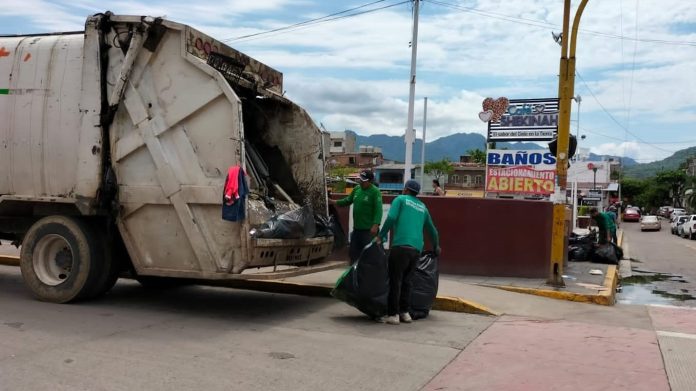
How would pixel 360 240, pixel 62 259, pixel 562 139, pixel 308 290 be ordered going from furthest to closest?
pixel 562 139, pixel 308 290, pixel 360 240, pixel 62 259

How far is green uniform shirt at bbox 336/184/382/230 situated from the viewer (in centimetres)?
801

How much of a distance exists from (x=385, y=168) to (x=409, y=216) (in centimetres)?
6813

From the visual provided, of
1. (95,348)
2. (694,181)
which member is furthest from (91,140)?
(694,181)

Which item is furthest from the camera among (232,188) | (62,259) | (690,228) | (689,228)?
(689,228)

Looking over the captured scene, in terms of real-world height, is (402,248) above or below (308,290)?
above

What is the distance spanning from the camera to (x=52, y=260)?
7.45 metres

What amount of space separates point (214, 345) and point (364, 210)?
3030mm

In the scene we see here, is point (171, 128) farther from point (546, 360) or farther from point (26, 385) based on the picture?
point (546, 360)

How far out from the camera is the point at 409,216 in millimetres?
6941

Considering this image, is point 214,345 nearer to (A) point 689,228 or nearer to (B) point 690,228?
(B) point 690,228

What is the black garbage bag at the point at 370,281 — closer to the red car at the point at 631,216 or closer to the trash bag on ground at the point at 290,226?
the trash bag on ground at the point at 290,226

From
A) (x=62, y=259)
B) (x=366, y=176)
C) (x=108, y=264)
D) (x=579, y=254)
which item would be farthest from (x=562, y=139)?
(x=62, y=259)

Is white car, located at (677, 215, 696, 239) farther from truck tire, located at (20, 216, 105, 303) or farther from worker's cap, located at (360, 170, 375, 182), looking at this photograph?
truck tire, located at (20, 216, 105, 303)

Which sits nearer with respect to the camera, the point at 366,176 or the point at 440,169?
the point at 366,176
